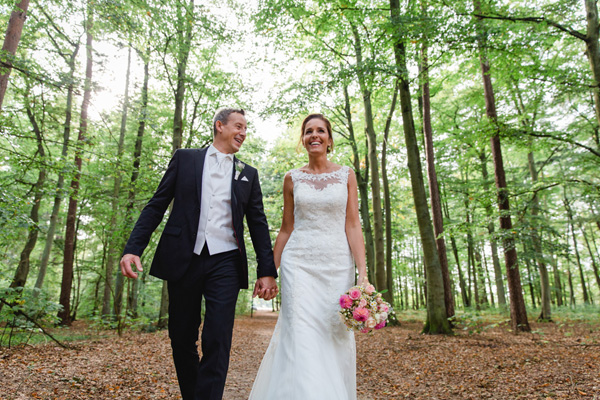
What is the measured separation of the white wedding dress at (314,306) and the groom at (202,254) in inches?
11.0

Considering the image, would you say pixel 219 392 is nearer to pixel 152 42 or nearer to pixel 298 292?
pixel 298 292

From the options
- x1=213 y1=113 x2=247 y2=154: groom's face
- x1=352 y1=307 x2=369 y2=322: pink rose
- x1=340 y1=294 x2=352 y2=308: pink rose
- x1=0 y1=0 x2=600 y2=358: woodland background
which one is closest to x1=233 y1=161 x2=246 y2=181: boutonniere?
x1=213 y1=113 x2=247 y2=154: groom's face

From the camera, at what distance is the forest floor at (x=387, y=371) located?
448 cm

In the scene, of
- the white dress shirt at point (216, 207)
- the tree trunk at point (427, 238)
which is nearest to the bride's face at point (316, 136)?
the white dress shirt at point (216, 207)

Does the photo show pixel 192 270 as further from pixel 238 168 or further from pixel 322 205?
pixel 322 205

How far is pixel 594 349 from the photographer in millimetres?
7297

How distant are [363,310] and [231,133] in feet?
5.99

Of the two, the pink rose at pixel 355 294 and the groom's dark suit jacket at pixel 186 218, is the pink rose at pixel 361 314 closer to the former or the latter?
the pink rose at pixel 355 294

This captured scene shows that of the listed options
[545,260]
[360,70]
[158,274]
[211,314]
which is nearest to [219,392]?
[211,314]

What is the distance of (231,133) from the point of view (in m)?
3.33

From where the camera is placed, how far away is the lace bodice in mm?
3518

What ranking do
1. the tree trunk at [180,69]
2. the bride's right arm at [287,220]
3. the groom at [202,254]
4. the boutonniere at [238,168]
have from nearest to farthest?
1. the groom at [202,254]
2. the boutonniere at [238,168]
3. the bride's right arm at [287,220]
4. the tree trunk at [180,69]

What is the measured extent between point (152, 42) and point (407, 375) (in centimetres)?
971

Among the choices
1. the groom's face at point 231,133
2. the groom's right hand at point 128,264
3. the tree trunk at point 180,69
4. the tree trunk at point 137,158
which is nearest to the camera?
the groom's right hand at point 128,264
